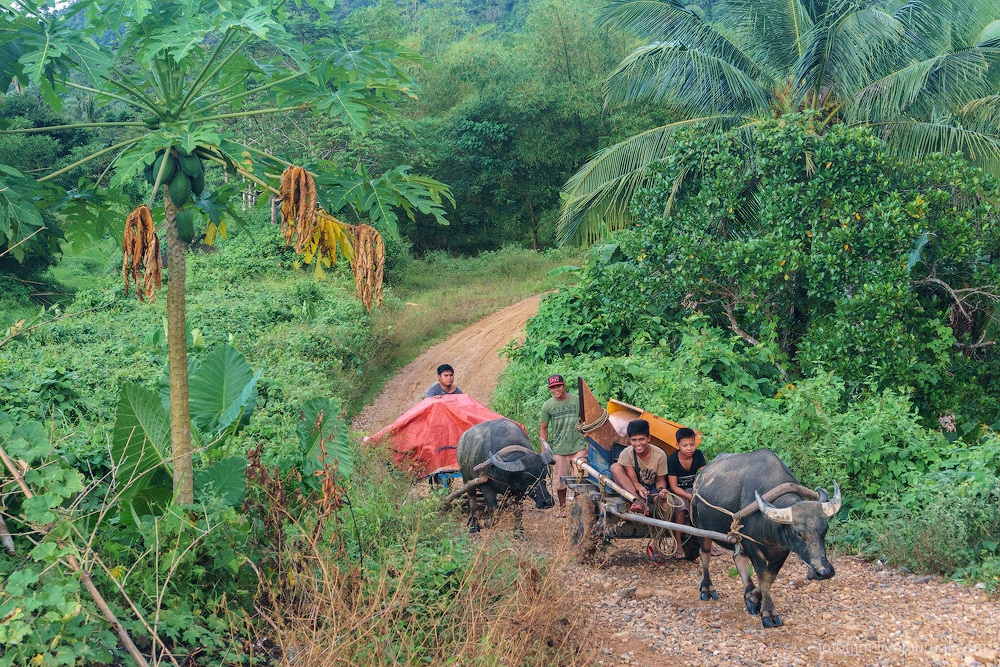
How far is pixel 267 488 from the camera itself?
17.8 ft

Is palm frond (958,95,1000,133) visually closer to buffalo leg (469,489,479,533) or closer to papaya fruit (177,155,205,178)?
buffalo leg (469,489,479,533)

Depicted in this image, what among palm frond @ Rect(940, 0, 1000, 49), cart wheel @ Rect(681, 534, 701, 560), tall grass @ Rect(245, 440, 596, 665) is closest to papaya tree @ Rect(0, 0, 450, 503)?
tall grass @ Rect(245, 440, 596, 665)

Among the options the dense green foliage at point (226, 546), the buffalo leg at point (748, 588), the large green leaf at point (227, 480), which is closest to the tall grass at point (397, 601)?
the dense green foliage at point (226, 546)

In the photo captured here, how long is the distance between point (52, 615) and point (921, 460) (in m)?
7.84

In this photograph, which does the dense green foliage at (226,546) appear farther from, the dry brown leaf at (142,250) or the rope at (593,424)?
the rope at (593,424)

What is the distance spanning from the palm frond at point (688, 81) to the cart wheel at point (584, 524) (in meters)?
9.62

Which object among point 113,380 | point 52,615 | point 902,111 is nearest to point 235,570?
point 52,615

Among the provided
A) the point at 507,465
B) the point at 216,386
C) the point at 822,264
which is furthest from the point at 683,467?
the point at 822,264

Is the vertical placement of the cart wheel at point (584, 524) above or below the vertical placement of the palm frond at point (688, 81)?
below

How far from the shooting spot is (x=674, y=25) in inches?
623

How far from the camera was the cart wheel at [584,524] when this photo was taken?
7.89 metres

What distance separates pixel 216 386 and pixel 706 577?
4.20m

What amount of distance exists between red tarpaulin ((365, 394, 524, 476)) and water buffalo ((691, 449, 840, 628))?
356 centimetres

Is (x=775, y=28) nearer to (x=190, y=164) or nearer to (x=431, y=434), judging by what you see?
(x=431, y=434)
